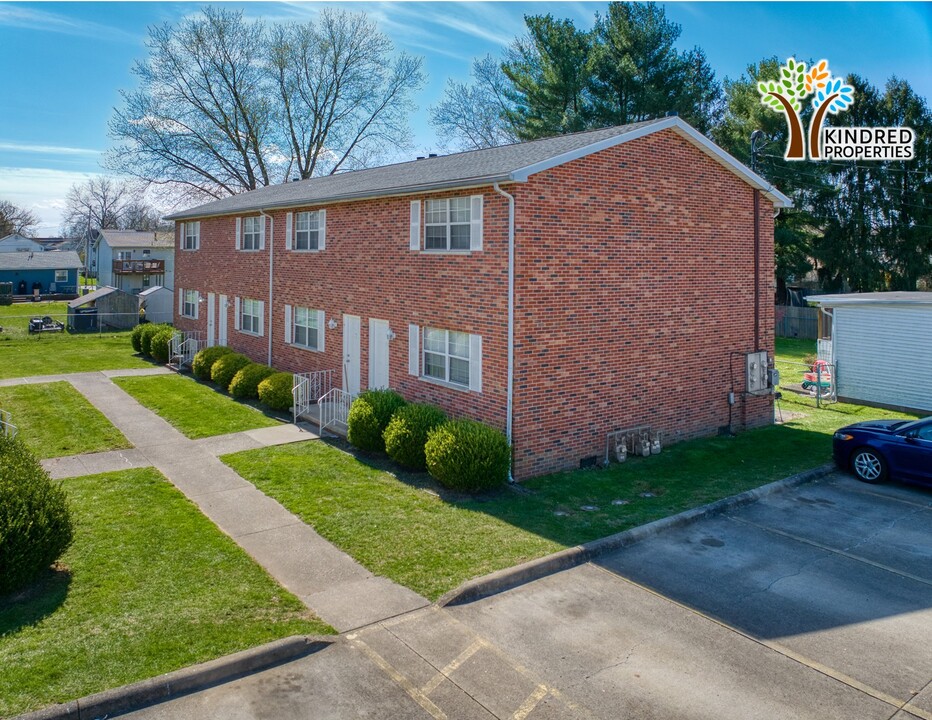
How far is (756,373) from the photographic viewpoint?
16641 mm

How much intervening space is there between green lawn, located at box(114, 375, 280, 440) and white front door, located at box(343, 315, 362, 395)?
1.96 metres

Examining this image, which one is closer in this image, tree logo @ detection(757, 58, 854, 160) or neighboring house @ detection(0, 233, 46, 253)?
tree logo @ detection(757, 58, 854, 160)

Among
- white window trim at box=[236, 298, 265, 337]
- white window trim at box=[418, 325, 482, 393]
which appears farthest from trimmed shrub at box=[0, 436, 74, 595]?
white window trim at box=[236, 298, 265, 337]

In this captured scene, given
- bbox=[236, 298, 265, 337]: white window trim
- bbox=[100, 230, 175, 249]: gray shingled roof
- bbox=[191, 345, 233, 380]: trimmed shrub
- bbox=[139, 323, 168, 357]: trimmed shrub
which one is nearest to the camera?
bbox=[236, 298, 265, 337]: white window trim

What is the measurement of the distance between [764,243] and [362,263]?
31.1ft

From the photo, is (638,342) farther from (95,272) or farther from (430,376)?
(95,272)

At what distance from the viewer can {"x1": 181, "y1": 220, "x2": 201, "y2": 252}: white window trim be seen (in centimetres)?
2700

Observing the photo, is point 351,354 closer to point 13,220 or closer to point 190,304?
point 190,304

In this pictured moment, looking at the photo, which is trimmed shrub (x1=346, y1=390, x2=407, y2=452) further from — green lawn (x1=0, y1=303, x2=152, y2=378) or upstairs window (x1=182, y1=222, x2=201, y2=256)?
upstairs window (x1=182, y1=222, x2=201, y2=256)

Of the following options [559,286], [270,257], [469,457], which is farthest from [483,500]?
[270,257]

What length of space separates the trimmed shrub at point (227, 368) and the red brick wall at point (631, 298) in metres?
11.3

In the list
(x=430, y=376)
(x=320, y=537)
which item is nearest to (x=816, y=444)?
(x=430, y=376)

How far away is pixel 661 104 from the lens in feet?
120

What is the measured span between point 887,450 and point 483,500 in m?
7.44
